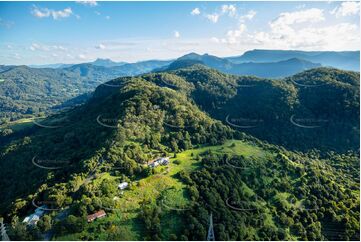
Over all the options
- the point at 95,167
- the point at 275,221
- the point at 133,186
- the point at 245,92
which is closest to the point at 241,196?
the point at 275,221

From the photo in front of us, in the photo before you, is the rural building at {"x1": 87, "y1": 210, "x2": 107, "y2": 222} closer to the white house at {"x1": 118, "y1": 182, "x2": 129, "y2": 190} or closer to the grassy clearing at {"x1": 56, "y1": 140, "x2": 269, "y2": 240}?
the grassy clearing at {"x1": 56, "y1": 140, "x2": 269, "y2": 240}

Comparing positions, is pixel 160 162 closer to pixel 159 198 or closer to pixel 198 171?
pixel 198 171

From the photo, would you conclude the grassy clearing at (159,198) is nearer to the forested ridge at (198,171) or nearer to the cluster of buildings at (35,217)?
the forested ridge at (198,171)

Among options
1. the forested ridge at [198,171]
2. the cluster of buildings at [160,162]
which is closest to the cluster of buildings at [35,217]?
the forested ridge at [198,171]

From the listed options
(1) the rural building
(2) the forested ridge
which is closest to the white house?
(2) the forested ridge

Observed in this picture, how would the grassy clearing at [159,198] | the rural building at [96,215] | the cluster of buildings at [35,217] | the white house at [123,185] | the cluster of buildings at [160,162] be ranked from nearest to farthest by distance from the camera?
the cluster of buildings at [35,217], the rural building at [96,215], the grassy clearing at [159,198], the white house at [123,185], the cluster of buildings at [160,162]

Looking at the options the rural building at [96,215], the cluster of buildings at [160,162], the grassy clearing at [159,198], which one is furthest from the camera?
the cluster of buildings at [160,162]
